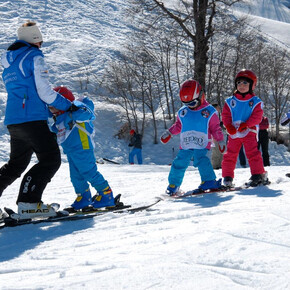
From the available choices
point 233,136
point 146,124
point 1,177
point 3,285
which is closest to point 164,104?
point 146,124

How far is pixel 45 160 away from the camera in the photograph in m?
3.81

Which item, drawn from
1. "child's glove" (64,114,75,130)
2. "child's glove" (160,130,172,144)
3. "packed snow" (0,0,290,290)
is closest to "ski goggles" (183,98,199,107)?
"child's glove" (160,130,172,144)

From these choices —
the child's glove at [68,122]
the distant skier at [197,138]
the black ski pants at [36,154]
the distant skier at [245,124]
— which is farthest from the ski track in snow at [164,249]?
the distant skier at [245,124]

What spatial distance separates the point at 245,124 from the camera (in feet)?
17.8

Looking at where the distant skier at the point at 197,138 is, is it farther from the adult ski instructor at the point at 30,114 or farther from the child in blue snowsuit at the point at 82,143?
the adult ski instructor at the point at 30,114

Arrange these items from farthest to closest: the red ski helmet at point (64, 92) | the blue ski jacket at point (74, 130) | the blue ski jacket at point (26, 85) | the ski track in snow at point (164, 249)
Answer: the red ski helmet at point (64, 92) → the blue ski jacket at point (74, 130) → the blue ski jacket at point (26, 85) → the ski track in snow at point (164, 249)

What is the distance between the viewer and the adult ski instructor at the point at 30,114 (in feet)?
12.3

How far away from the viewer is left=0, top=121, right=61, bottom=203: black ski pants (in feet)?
12.3

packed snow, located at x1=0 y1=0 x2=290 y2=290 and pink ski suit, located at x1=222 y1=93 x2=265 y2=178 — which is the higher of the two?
pink ski suit, located at x1=222 y1=93 x2=265 y2=178

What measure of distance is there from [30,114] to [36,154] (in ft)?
1.24

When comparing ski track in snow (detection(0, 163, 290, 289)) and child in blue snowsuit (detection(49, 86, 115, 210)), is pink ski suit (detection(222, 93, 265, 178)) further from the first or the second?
child in blue snowsuit (detection(49, 86, 115, 210))

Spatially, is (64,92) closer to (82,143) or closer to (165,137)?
(82,143)

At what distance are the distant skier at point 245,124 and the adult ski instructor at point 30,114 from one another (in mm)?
2641

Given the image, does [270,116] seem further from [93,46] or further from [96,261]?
[96,261]
